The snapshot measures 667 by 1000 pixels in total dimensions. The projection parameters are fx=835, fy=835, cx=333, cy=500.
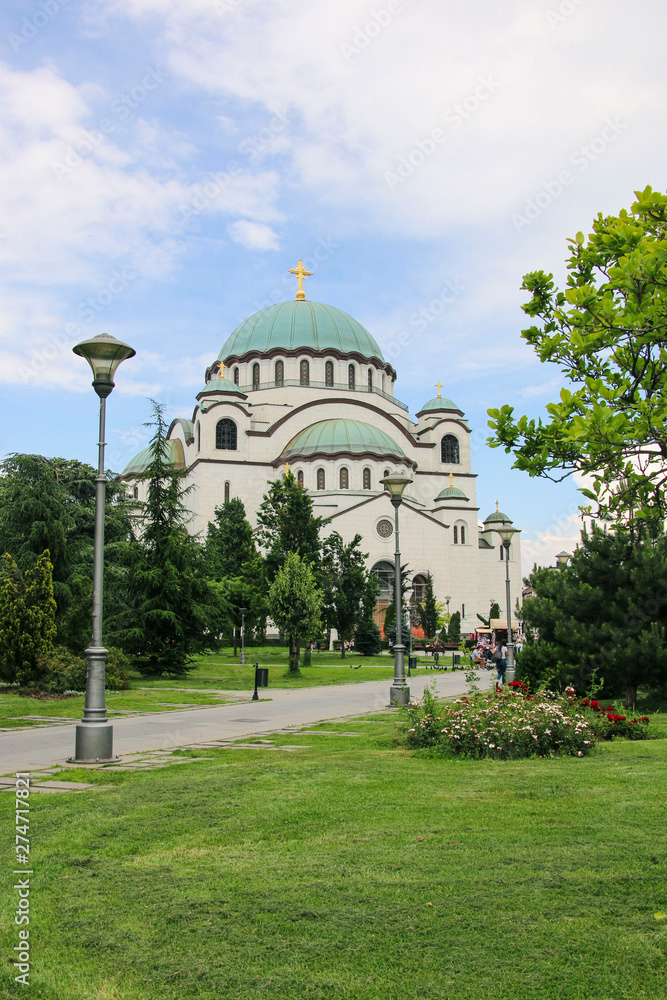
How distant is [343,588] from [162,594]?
14144 mm

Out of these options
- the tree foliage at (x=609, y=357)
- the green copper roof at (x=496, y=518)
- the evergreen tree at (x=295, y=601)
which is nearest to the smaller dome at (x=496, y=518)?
the green copper roof at (x=496, y=518)

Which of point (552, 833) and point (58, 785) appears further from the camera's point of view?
point (58, 785)

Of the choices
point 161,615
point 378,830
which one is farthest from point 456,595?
point 378,830

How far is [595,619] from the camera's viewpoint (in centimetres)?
1484

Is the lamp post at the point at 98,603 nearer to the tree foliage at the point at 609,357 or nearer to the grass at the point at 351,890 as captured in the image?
the grass at the point at 351,890

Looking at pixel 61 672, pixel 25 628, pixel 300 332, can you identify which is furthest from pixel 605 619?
pixel 300 332

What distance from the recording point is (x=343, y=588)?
3966 centimetres

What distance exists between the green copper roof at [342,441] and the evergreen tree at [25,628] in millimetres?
38700

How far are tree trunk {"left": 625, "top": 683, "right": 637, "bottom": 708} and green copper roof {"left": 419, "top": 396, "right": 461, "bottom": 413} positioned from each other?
55180 millimetres

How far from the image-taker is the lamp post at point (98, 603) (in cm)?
942

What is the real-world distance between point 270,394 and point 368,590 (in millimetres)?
28314

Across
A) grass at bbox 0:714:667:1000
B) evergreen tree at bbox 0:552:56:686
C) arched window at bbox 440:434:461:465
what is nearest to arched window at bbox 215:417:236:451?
arched window at bbox 440:434:461:465

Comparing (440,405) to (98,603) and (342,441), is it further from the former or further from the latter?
(98,603)

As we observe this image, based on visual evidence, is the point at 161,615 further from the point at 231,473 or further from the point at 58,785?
the point at 231,473
